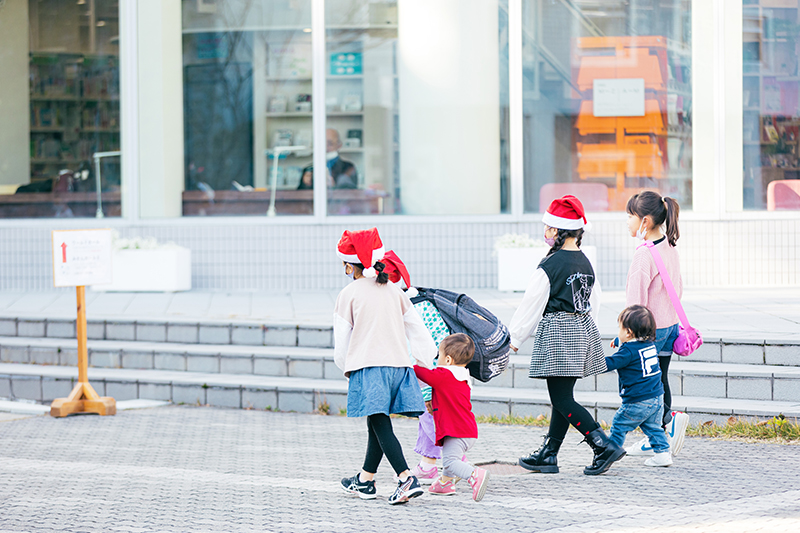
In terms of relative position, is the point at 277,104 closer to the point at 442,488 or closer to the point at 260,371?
the point at 260,371

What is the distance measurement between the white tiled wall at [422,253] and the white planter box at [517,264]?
533 millimetres

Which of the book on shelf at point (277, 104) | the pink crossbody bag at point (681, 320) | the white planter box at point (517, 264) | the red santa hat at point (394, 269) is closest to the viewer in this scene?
the red santa hat at point (394, 269)

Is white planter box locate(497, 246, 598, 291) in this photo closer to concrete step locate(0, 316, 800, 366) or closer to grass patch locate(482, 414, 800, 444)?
concrete step locate(0, 316, 800, 366)

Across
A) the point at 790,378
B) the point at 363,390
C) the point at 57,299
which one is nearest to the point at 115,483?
the point at 363,390

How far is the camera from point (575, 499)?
4562mm

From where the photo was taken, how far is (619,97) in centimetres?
1062

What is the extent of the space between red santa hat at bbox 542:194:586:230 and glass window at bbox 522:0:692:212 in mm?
5689

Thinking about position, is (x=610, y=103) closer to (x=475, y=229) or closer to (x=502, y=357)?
(x=475, y=229)

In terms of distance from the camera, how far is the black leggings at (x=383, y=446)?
4594 mm

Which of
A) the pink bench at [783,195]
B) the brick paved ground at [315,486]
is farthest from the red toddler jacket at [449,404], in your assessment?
the pink bench at [783,195]

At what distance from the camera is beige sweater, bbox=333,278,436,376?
4.64 metres

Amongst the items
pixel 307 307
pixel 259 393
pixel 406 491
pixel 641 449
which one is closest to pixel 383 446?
pixel 406 491

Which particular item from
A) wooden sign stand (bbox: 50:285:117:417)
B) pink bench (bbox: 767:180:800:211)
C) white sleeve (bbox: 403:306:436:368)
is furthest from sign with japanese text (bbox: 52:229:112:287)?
pink bench (bbox: 767:180:800:211)

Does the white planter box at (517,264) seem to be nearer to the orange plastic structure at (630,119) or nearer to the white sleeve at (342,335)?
the orange plastic structure at (630,119)
